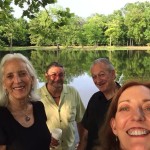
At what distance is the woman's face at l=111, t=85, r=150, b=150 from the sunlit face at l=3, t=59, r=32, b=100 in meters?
1.04

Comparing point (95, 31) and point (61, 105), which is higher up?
point (95, 31)

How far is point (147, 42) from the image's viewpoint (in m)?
70.4

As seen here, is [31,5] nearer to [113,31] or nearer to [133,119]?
[133,119]

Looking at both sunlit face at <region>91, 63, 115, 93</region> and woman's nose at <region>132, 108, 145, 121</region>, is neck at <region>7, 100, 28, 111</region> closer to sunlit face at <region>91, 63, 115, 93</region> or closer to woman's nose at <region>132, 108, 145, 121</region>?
sunlit face at <region>91, 63, 115, 93</region>

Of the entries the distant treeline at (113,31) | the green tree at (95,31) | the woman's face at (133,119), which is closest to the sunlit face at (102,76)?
the woman's face at (133,119)

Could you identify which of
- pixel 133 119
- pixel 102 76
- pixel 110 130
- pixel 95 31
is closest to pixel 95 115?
pixel 102 76

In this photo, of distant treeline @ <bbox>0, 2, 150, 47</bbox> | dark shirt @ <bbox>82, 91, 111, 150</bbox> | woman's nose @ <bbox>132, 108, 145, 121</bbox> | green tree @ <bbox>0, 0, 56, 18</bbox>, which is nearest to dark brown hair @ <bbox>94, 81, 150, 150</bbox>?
woman's nose @ <bbox>132, 108, 145, 121</bbox>

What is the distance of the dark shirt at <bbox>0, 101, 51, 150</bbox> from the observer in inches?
90.8

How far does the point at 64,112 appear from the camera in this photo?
12.4 feet

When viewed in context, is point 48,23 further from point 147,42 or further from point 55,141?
point 147,42

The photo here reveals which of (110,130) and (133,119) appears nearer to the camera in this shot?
(133,119)

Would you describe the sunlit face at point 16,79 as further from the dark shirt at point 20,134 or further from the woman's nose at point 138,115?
the woman's nose at point 138,115

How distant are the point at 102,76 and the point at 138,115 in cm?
203

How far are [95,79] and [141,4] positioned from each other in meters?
77.8
